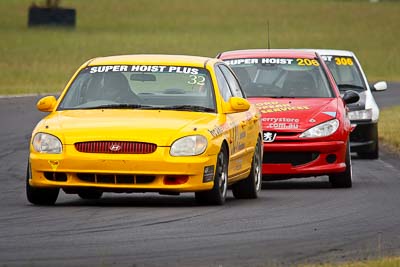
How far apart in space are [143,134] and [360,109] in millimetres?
8972

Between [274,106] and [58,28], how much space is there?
47.7 m

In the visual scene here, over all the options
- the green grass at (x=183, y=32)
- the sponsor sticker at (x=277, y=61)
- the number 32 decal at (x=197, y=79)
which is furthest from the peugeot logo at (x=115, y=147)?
the green grass at (x=183, y=32)

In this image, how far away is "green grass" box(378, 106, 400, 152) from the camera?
76.7 ft

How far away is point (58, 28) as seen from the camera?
206 ft

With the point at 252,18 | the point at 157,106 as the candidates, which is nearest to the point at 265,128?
the point at 157,106

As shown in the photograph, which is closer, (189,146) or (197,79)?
(189,146)

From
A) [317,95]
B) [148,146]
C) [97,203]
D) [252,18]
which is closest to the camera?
[148,146]

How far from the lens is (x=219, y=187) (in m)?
12.3

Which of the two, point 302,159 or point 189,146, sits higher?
point 189,146

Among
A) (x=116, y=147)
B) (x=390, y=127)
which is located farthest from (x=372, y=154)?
(x=116, y=147)

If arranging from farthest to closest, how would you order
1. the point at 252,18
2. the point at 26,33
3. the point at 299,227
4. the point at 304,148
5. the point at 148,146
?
1. the point at 252,18
2. the point at 26,33
3. the point at 304,148
4. the point at 148,146
5. the point at 299,227

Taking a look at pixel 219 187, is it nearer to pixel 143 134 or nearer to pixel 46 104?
pixel 143 134

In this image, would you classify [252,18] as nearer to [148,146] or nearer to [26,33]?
[26,33]

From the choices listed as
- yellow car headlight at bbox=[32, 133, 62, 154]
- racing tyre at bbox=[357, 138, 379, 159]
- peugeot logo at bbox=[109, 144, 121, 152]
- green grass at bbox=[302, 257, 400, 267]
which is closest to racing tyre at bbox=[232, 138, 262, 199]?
peugeot logo at bbox=[109, 144, 121, 152]
